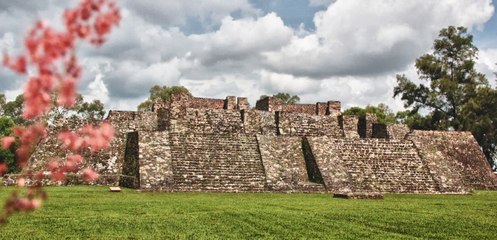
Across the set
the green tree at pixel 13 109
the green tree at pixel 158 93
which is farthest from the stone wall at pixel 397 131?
the green tree at pixel 13 109

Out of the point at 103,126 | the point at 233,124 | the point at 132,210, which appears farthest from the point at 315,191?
the point at 103,126

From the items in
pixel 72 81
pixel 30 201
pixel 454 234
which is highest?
pixel 72 81

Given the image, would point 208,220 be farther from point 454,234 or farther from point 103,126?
point 103,126

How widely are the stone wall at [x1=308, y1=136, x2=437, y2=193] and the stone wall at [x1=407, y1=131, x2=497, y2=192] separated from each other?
3.12ft

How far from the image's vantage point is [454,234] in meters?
7.94

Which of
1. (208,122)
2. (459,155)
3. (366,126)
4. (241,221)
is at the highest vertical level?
(366,126)

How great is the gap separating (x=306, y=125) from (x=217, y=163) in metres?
6.18

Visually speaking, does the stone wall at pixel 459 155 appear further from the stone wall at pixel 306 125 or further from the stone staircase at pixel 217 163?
the stone staircase at pixel 217 163

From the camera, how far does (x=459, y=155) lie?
24.8 meters

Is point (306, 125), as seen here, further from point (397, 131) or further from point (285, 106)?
point (285, 106)

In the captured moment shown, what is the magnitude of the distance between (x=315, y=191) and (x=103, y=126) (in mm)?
16010

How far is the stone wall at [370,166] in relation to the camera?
725 inches

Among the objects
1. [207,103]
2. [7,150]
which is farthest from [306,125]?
Result: [7,150]

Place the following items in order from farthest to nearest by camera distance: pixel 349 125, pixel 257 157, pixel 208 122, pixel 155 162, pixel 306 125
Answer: pixel 349 125 → pixel 306 125 → pixel 208 122 → pixel 257 157 → pixel 155 162
